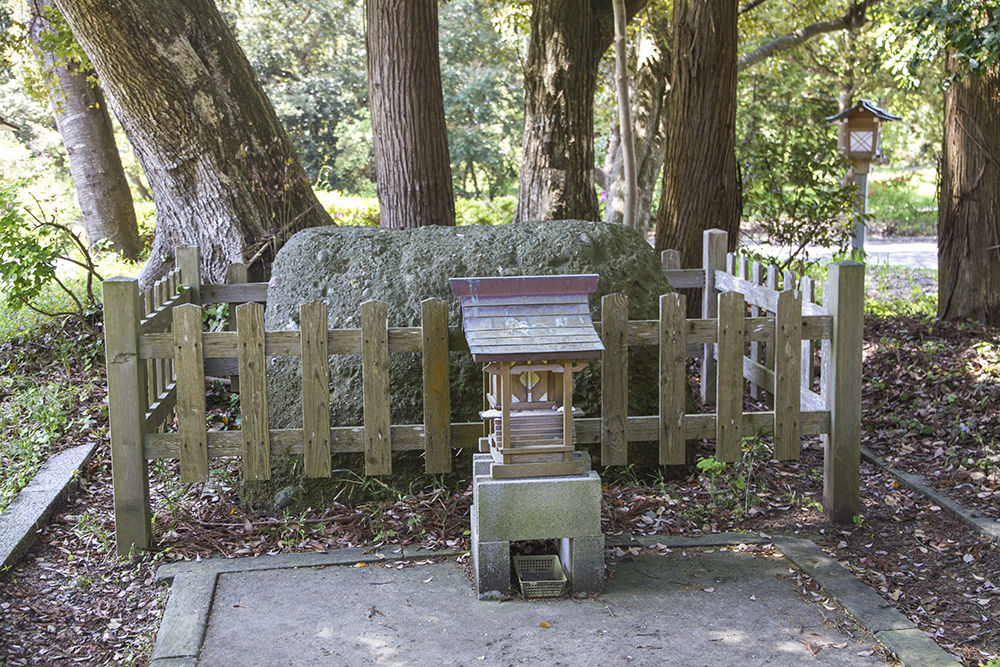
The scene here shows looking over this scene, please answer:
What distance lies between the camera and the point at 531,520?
12.7 ft

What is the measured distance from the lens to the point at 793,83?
23.3 meters

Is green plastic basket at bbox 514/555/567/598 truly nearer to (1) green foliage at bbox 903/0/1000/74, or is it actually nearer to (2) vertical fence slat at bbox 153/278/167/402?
(2) vertical fence slat at bbox 153/278/167/402

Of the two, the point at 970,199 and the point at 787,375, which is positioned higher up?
the point at 970,199

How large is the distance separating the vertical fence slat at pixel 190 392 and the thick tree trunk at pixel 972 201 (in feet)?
24.0

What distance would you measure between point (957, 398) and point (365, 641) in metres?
5.05

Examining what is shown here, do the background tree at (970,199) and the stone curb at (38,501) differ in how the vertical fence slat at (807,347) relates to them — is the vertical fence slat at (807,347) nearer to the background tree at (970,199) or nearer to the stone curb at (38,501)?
the background tree at (970,199)

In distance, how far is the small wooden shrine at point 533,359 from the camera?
12.4ft

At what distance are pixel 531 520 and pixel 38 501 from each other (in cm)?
312

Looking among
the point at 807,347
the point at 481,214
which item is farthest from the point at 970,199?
the point at 481,214

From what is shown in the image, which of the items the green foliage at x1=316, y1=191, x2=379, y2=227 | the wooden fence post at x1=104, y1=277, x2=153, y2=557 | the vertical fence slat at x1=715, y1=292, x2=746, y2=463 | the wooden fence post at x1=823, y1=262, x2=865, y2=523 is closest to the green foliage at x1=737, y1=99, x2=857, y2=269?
the wooden fence post at x1=823, y1=262, x2=865, y2=523

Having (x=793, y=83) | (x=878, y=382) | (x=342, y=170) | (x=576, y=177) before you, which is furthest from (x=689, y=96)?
(x=342, y=170)

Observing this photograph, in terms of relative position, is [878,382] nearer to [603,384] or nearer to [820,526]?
[820,526]

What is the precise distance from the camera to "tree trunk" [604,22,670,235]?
1502cm

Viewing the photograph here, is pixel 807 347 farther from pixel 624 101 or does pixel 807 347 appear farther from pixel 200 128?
pixel 200 128
